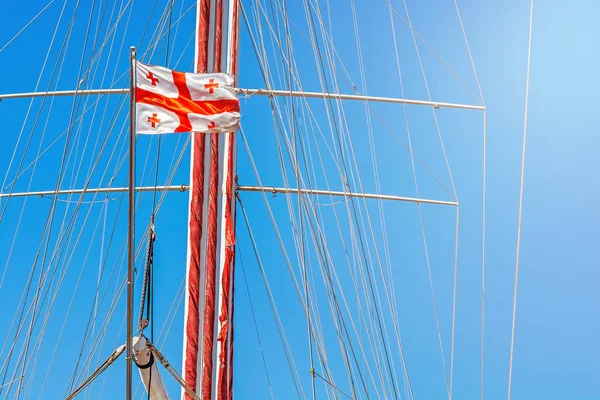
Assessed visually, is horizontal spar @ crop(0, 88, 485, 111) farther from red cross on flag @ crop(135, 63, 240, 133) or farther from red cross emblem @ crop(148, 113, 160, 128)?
red cross emblem @ crop(148, 113, 160, 128)

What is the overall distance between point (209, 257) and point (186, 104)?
6.50ft

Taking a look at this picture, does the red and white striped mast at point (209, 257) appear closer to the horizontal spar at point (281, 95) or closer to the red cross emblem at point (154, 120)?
the red cross emblem at point (154, 120)

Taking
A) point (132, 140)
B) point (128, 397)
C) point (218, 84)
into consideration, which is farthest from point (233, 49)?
point (128, 397)

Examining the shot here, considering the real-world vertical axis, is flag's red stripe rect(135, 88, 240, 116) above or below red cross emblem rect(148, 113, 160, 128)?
above

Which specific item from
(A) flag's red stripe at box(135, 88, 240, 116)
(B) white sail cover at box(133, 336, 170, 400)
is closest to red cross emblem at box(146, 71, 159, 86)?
(A) flag's red stripe at box(135, 88, 240, 116)

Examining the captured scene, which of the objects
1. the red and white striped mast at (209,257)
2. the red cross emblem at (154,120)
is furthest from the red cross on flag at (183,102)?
the red and white striped mast at (209,257)

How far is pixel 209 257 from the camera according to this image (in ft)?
31.4

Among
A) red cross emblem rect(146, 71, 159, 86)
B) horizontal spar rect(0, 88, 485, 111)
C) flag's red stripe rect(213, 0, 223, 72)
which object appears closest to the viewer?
red cross emblem rect(146, 71, 159, 86)

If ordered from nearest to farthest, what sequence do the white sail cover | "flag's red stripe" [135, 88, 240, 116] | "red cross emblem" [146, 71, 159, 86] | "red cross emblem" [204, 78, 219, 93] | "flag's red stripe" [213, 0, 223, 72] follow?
1. the white sail cover
2. "red cross emblem" [146, 71, 159, 86]
3. "flag's red stripe" [135, 88, 240, 116]
4. "red cross emblem" [204, 78, 219, 93]
5. "flag's red stripe" [213, 0, 223, 72]

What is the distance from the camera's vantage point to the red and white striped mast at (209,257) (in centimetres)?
894

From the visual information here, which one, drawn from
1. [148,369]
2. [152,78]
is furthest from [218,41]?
[148,369]

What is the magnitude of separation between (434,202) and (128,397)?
32.5ft

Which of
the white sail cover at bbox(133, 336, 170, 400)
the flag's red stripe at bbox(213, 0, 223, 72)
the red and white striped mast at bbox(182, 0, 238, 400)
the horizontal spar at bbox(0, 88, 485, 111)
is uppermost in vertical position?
the horizontal spar at bbox(0, 88, 485, 111)

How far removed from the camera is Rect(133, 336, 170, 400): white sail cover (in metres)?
7.15
